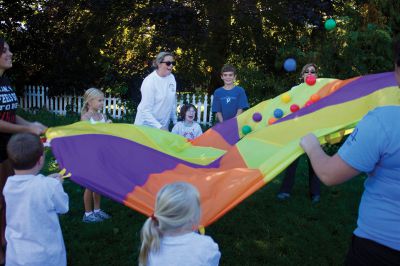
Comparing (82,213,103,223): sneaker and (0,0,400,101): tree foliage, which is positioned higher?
(0,0,400,101): tree foliage

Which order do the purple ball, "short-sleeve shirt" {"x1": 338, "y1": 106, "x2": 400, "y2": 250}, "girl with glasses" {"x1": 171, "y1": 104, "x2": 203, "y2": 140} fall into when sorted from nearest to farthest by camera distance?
1. "short-sleeve shirt" {"x1": 338, "y1": 106, "x2": 400, "y2": 250}
2. the purple ball
3. "girl with glasses" {"x1": 171, "y1": 104, "x2": 203, "y2": 140}

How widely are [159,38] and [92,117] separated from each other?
7525mm

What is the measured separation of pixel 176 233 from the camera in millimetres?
1826

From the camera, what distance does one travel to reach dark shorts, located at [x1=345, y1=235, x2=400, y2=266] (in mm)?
1851

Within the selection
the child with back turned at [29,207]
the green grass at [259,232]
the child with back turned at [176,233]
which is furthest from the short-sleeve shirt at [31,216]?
the green grass at [259,232]

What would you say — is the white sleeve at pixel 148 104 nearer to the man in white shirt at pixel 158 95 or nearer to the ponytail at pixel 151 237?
the man in white shirt at pixel 158 95

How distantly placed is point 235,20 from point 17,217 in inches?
389

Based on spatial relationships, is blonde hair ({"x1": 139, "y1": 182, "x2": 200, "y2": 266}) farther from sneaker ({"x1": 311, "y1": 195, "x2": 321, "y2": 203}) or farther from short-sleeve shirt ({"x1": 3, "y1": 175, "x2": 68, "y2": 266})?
sneaker ({"x1": 311, "y1": 195, "x2": 321, "y2": 203})

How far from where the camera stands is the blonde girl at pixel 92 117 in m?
4.13

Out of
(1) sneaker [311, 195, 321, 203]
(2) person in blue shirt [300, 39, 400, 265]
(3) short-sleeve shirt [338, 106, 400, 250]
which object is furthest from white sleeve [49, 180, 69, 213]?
(1) sneaker [311, 195, 321, 203]

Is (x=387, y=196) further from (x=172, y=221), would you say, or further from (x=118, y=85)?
(x=118, y=85)

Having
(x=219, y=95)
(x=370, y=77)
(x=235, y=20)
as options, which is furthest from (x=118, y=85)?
(x=370, y=77)

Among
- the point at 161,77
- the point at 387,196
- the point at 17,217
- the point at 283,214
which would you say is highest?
the point at 161,77

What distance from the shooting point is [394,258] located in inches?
72.7
